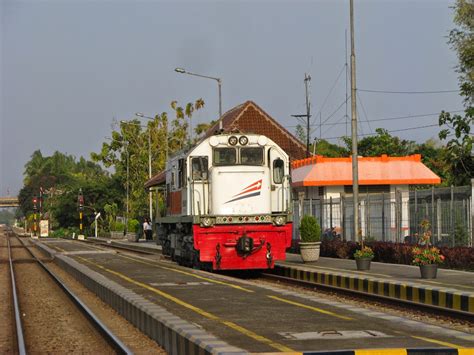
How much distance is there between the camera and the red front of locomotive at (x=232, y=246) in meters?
23.8

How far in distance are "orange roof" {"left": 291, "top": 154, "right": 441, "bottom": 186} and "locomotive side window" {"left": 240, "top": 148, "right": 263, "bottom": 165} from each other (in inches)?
651

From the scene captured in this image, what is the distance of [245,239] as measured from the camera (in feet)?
77.1

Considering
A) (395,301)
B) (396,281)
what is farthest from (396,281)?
(395,301)

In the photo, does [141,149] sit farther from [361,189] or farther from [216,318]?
[216,318]

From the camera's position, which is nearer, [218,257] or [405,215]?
[218,257]

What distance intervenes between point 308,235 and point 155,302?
41.8 ft

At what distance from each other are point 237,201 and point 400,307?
8705 mm

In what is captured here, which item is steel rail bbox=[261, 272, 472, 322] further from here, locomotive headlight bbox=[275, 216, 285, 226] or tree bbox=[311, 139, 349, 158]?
tree bbox=[311, 139, 349, 158]

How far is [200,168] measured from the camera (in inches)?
969

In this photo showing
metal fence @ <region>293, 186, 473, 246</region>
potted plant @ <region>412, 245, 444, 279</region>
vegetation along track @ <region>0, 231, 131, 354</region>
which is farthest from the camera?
metal fence @ <region>293, 186, 473, 246</region>

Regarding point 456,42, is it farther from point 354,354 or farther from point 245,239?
point 354,354

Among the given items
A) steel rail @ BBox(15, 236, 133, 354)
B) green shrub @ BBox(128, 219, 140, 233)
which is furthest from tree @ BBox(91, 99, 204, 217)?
steel rail @ BBox(15, 236, 133, 354)

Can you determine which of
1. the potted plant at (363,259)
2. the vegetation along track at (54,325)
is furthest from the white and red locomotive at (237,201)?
the vegetation along track at (54,325)

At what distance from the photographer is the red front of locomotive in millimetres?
23797
